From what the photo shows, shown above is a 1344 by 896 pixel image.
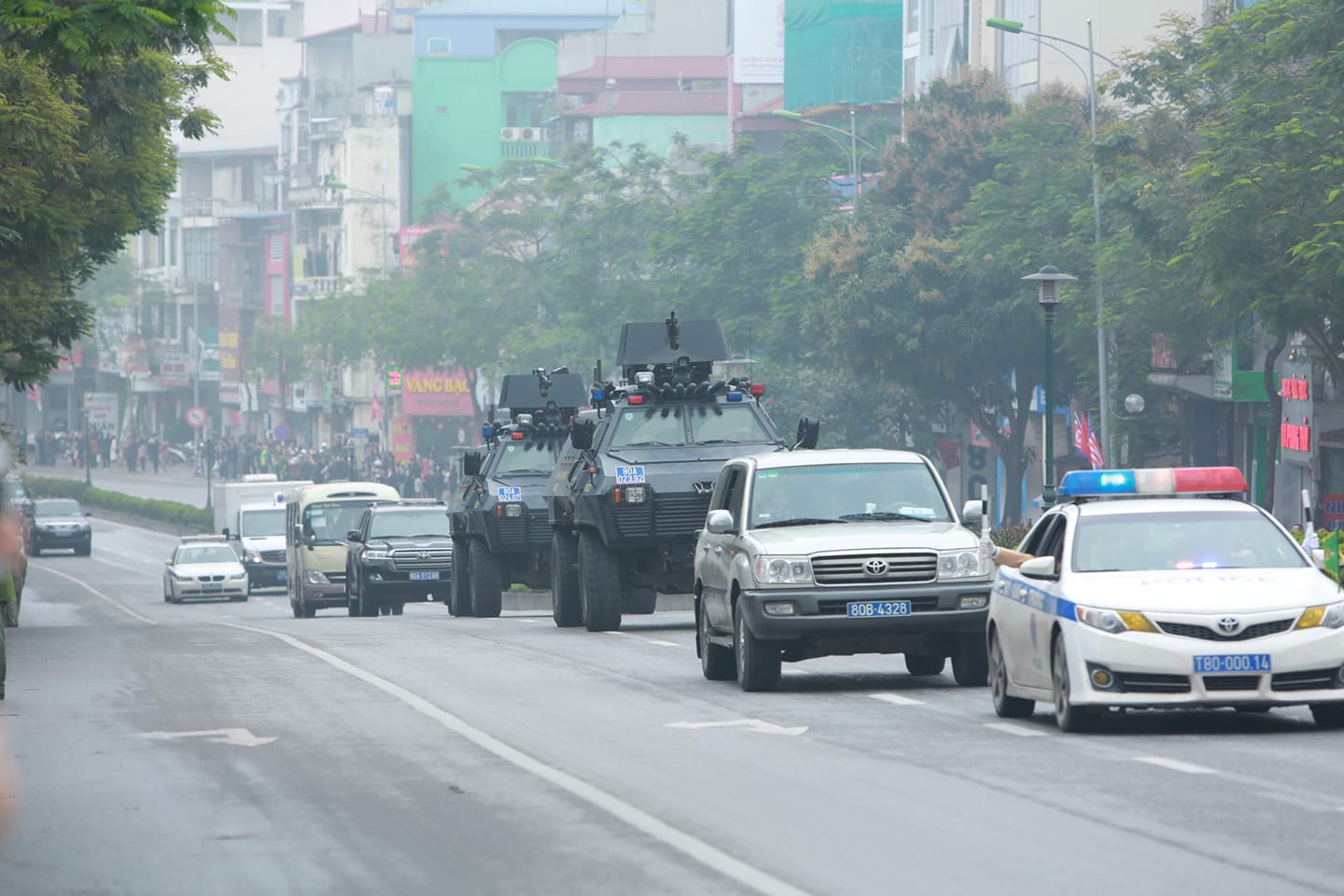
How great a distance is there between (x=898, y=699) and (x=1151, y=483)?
251 centimetres

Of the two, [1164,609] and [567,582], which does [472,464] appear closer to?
[567,582]

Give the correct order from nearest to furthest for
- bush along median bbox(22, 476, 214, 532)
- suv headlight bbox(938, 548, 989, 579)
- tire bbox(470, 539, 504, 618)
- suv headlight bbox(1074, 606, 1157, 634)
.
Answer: suv headlight bbox(1074, 606, 1157, 634)
suv headlight bbox(938, 548, 989, 579)
tire bbox(470, 539, 504, 618)
bush along median bbox(22, 476, 214, 532)

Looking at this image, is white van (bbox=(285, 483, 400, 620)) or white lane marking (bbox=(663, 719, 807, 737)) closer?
white lane marking (bbox=(663, 719, 807, 737))

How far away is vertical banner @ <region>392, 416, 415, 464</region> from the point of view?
4564 inches

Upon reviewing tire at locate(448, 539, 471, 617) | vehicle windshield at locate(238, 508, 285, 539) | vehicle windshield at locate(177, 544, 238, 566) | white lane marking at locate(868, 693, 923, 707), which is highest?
white lane marking at locate(868, 693, 923, 707)

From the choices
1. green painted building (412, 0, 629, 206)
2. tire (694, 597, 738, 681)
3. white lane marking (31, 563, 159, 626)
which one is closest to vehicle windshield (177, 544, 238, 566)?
white lane marking (31, 563, 159, 626)

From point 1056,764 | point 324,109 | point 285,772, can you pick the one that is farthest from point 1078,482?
point 324,109

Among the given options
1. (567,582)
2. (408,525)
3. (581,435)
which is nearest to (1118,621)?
(581,435)

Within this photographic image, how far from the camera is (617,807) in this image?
37.6 feet

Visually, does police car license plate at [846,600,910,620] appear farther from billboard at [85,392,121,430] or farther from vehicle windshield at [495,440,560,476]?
billboard at [85,392,121,430]

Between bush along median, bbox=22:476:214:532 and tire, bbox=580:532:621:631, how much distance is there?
189 feet

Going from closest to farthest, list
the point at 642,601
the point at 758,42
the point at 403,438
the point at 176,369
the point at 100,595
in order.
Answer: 1. the point at 642,601
2. the point at 100,595
3. the point at 758,42
4. the point at 403,438
5. the point at 176,369

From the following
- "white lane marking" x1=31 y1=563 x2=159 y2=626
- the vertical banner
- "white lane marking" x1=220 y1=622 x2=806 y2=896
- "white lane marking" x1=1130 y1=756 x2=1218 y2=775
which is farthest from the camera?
the vertical banner

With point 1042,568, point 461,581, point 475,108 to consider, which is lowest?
point 461,581
